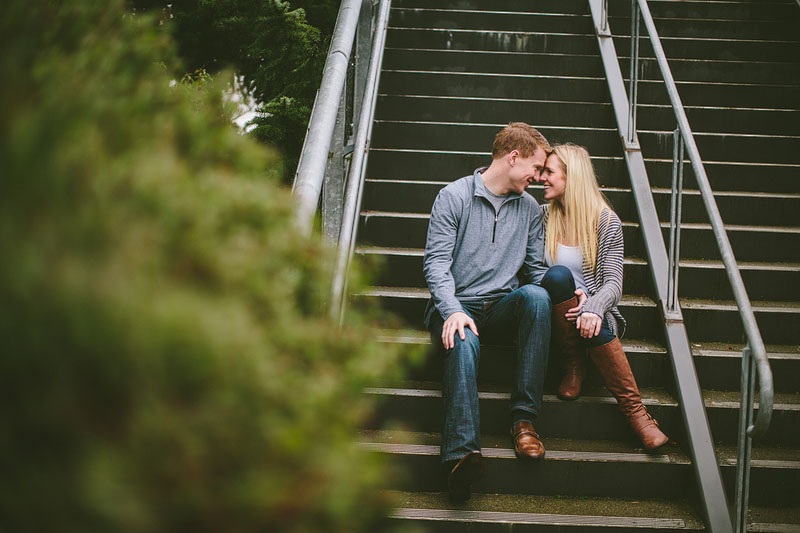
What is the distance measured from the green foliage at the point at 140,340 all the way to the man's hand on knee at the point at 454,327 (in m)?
1.69

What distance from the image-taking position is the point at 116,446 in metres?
0.47

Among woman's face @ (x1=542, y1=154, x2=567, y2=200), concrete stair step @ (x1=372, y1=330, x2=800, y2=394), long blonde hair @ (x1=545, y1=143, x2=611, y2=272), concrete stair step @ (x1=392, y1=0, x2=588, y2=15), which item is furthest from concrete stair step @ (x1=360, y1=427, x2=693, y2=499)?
concrete stair step @ (x1=392, y1=0, x2=588, y2=15)

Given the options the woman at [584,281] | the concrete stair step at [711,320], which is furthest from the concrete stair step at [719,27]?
the concrete stair step at [711,320]

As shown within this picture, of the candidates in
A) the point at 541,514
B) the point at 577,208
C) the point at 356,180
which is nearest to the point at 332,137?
the point at 356,180

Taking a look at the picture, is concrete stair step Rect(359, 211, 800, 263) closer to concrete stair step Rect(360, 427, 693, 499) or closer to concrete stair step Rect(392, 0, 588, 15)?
concrete stair step Rect(360, 427, 693, 499)

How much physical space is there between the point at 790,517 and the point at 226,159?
106 inches

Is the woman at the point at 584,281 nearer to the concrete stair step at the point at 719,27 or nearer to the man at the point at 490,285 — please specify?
the man at the point at 490,285

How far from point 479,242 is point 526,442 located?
94 centimetres

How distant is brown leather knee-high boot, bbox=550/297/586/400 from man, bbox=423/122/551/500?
15 cm

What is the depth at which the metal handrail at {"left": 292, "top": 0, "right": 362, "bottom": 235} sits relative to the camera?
2.02 metres

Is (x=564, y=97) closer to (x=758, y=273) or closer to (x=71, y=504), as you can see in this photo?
(x=758, y=273)

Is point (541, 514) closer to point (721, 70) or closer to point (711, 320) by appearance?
point (711, 320)

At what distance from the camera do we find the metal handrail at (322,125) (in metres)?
2.02

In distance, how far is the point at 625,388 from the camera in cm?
254
